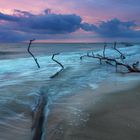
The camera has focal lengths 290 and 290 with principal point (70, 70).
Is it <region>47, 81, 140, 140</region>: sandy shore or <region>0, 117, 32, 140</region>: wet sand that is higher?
<region>47, 81, 140, 140</region>: sandy shore

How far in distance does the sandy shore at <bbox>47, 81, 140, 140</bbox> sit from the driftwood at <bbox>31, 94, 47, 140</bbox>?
27 centimetres

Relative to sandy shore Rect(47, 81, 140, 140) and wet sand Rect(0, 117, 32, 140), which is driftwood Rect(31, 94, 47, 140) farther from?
sandy shore Rect(47, 81, 140, 140)

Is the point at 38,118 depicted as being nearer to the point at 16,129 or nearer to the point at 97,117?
the point at 16,129

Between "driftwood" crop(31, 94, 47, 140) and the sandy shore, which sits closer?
the sandy shore

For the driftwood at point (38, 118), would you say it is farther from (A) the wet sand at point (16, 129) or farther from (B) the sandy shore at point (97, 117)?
(B) the sandy shore at point (97, 117)

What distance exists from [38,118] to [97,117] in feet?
5.97

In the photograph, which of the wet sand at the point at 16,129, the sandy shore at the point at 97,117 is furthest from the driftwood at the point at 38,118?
the sandy shore at the point at 97,117

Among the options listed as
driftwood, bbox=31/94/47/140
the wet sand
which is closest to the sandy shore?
driftwood, bbox=31/94/47/140

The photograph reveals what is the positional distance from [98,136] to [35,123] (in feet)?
6.92

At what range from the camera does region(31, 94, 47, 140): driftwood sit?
7.55 meters

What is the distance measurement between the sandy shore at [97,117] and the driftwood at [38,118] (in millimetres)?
270

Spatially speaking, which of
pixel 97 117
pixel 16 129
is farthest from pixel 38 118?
pixel 97 117

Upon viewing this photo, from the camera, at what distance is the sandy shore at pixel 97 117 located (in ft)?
24.0

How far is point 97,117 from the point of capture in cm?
874
